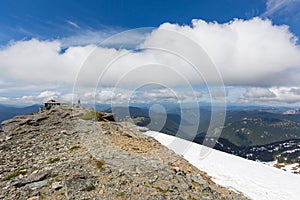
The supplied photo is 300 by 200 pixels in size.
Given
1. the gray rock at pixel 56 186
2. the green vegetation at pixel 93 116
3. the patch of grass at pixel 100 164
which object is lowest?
the gray rock at pixel 56 186

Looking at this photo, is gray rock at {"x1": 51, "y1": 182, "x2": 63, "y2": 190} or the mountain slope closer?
gray rock at {"x1": 51, "y1": 182, "x2": 63, "y2": 190}

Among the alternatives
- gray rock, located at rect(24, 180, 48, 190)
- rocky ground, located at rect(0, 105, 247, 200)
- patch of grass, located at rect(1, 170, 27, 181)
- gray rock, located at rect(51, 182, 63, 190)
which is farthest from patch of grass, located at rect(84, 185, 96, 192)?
patch of grass, located at rect(1, 170, 27, 181)

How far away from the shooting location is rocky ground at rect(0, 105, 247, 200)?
983 cm

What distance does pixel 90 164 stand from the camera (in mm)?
12109

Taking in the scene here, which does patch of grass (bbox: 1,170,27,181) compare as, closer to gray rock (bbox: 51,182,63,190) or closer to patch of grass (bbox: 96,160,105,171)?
gray rock (bbox: 51,182,63,190)

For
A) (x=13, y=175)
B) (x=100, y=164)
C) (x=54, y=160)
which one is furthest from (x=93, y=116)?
(x=13, y=175)

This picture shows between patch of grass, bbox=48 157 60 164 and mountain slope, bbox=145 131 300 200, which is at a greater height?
patch of grass, bbox=48 157 60 164

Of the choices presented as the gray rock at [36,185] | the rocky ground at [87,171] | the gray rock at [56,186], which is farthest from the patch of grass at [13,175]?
the gray rock at [56,186]

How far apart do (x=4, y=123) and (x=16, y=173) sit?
14.3 m

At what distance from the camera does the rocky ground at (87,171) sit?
983 cm

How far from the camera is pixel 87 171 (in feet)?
37.2

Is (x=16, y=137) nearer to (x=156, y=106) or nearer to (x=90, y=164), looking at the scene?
(x=90, y=164)

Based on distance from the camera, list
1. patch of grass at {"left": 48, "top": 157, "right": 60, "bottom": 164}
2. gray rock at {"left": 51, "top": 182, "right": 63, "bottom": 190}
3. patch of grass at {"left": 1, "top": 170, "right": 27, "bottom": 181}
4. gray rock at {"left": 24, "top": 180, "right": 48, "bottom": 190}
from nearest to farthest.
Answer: gray rock at {"left": 51, "top": 182, "right": 63, "bottom": 190} < gray rock at {"left": 24, "top": 180, "right": 48, "bottom": 190} < patch of grass at {"left": 1, "top": 170, "right": 27, "bottom": 181} < patch of grass at {"left": 48, "top": 157, "right": 60, "bottom": 164}

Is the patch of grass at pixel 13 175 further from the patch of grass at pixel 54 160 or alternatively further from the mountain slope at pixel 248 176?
the mountain slope at pixel 248 176
